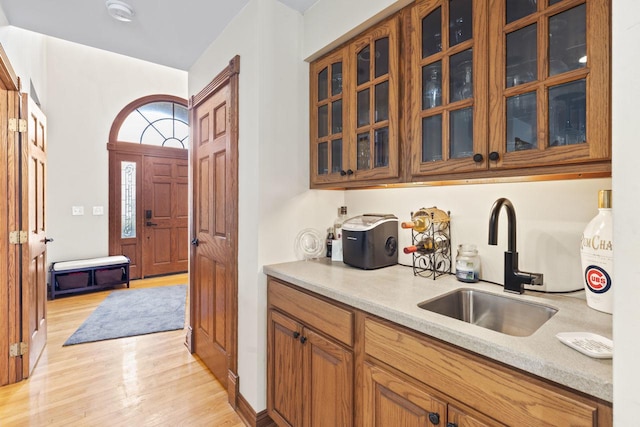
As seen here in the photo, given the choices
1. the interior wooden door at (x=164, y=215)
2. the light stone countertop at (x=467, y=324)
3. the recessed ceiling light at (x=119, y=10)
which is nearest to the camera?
the light stone countertop at (x=467, y=324)

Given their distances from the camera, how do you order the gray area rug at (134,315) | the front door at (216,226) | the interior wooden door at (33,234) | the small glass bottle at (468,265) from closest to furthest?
the small glass bottle at (468,265) → the front door at (216,226) → the interior wooden door at (33,234) → the gray area rug at (134,315)

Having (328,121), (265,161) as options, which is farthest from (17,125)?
(328,121)

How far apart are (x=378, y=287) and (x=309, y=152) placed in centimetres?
101

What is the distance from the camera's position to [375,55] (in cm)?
161

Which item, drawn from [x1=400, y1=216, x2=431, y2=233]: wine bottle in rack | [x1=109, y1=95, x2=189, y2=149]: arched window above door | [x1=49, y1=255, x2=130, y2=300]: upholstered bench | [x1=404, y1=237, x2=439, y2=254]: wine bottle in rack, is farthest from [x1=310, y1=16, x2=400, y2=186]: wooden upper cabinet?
[x1=49, y1=255, x2=130, y2=300]: upholstered bench

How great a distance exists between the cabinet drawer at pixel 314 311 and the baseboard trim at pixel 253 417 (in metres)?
0.65

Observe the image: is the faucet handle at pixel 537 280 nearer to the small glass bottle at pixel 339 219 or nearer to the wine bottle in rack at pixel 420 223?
the wine bottle in rack at pixel 420 223

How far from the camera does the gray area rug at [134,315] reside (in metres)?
3.08

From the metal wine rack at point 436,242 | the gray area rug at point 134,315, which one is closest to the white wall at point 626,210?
the metal wine rack at point 436,242

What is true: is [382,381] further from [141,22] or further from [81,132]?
[81,132]

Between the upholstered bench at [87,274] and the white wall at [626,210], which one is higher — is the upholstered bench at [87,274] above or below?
below

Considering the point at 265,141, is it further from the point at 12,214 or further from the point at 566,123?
the point at 12,214

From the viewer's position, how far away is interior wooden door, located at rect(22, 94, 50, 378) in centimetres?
226

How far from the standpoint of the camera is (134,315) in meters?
3.55
